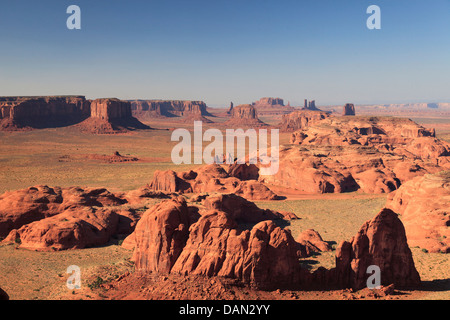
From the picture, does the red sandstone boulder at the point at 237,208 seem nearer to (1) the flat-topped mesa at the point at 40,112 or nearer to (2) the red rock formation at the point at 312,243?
(2) the red rock formation at the point at 312,243

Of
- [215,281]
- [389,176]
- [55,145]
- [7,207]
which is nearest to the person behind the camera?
[215,281]

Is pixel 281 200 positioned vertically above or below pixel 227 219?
below

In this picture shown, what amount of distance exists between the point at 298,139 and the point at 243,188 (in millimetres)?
45400

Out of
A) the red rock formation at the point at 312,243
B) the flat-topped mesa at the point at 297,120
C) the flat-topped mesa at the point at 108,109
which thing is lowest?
the red rock formation at the point at 312,243

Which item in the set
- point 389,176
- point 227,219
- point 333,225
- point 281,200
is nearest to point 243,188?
point 281,200

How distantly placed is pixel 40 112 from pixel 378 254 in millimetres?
156229

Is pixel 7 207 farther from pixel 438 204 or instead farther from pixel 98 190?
pixel 438 204

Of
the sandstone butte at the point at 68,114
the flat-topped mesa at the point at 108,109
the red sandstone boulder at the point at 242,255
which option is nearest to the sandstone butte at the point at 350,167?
the red sandstone boulder at the point at 242,255

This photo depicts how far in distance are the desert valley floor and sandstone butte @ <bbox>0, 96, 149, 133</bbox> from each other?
55.8m

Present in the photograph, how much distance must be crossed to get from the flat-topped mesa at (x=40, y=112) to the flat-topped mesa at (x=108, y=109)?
1121 cm

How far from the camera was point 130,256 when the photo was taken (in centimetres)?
2642

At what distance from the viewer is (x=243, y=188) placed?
51.1 meters

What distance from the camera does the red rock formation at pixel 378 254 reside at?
20797 mm

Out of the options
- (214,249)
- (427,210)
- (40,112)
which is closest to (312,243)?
(427,210)
